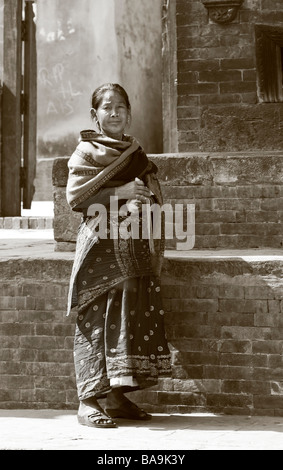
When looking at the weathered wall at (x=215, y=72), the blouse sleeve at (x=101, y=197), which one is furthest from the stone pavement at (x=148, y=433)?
the weathered wall at (x=215, y=72)

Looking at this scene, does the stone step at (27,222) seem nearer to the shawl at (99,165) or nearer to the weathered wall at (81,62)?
the weathered wall at (81,62)

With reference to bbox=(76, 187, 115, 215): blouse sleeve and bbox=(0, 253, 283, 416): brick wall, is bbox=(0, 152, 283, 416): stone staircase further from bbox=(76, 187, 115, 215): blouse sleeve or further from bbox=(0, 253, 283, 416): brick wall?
bbox=(76, 187, 115, 215): blouse sleeve

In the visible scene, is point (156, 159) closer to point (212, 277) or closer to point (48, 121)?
point (212, 277)

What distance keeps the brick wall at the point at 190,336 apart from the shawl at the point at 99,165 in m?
0.73

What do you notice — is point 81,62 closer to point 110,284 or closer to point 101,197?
point 101,197

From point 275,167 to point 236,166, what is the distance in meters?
0.29

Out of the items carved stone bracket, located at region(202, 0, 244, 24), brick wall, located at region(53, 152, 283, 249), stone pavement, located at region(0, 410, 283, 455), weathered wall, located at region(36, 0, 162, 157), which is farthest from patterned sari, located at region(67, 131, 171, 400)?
weathered wall, located at region(36, 0, 162, 157)

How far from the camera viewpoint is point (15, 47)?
13.6 m

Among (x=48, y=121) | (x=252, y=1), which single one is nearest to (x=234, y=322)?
(x=252, y=1)

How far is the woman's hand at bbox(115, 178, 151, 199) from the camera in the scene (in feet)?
18.3

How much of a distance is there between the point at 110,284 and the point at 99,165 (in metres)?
0.67

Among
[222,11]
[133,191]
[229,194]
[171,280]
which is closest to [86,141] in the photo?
[133,191]

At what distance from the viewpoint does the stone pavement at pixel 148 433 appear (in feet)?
16.4

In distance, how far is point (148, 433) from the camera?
211 inches
